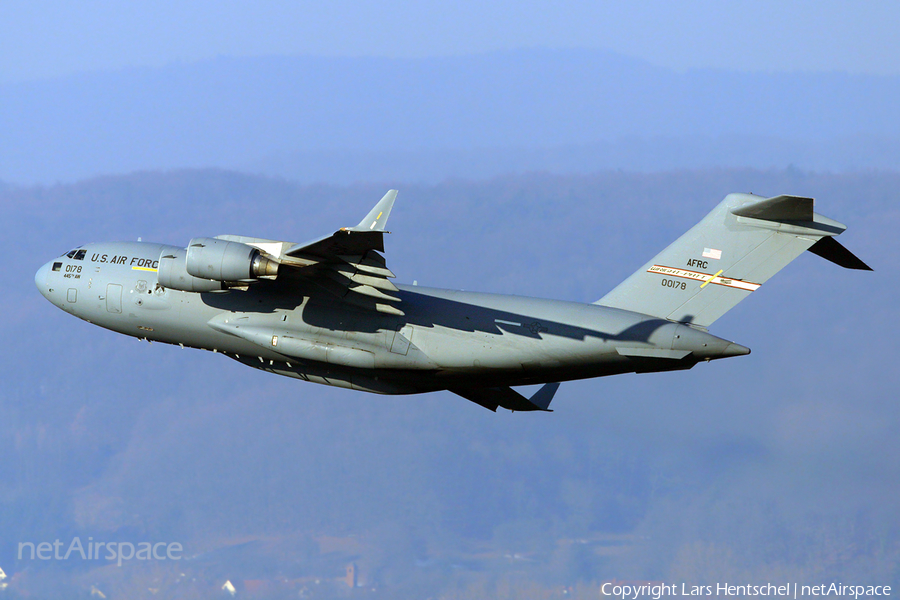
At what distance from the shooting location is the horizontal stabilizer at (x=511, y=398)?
1752 centimetres

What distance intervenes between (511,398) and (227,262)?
624 cm

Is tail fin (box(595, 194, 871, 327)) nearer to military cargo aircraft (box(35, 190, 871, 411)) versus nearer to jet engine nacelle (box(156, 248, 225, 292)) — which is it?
military cargo aircraft (box(35, 190, 871, 411))

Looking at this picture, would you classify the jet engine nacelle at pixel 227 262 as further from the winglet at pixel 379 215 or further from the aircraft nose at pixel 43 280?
the aircraft nose at pixel 43 280

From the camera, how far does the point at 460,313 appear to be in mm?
15164

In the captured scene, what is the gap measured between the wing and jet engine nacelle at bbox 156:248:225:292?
973mm

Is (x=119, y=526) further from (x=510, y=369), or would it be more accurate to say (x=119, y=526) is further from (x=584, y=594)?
(x=510, y=369)

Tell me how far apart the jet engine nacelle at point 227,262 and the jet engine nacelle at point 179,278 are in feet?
1.76

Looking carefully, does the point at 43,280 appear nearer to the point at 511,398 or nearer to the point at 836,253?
the point at 511,398

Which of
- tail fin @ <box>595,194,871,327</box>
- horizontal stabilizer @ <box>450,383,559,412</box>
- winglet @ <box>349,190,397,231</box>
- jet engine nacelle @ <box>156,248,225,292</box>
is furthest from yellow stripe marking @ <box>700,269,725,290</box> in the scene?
jet engine nacelle @ <box>156,248,225,292</box>

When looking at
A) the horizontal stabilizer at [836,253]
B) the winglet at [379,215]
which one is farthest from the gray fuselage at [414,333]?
the winglet at [379,215]

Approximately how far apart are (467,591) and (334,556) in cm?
1361

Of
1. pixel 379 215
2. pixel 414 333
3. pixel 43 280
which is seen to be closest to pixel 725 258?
pixel 414 333

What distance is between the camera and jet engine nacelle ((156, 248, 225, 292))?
14328 mm

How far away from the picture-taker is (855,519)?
51188mm
